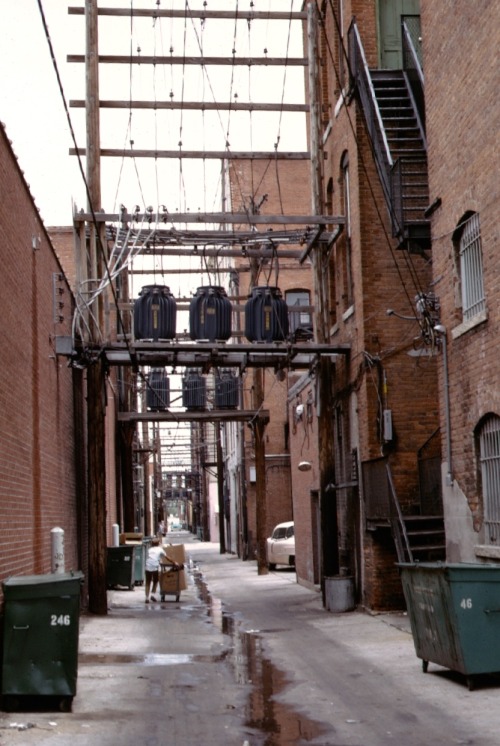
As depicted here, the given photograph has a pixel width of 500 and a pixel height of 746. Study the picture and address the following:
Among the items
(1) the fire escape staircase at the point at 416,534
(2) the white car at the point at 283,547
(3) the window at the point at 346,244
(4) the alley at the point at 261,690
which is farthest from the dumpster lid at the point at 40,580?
(2) the white car at the point at 283,547

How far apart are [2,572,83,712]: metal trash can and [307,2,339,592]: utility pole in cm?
1141

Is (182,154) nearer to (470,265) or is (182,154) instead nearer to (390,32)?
(390,32)

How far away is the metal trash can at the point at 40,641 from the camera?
10.2 m

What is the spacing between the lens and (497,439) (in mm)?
14219

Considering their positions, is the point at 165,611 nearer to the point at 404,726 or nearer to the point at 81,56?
the point at 81,56

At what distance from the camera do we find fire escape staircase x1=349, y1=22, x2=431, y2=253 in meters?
17.9

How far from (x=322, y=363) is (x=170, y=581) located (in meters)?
6.11

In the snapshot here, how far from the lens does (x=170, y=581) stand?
2430 centimetres

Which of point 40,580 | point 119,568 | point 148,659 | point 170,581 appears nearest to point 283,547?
point 119,568

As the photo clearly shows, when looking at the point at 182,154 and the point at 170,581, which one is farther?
the point at 170,581

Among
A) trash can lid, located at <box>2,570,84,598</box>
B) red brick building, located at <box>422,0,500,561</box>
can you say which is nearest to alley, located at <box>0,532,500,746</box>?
trash can lid, located at <box>2,570,84,598</box>

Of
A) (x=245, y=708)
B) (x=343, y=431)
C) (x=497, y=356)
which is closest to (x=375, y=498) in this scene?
(x=343, y=431)

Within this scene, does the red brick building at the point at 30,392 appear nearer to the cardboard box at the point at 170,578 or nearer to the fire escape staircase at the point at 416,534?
the cardboard box at the point at 170,578

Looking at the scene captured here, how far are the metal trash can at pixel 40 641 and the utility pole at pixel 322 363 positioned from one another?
37.4 ft
